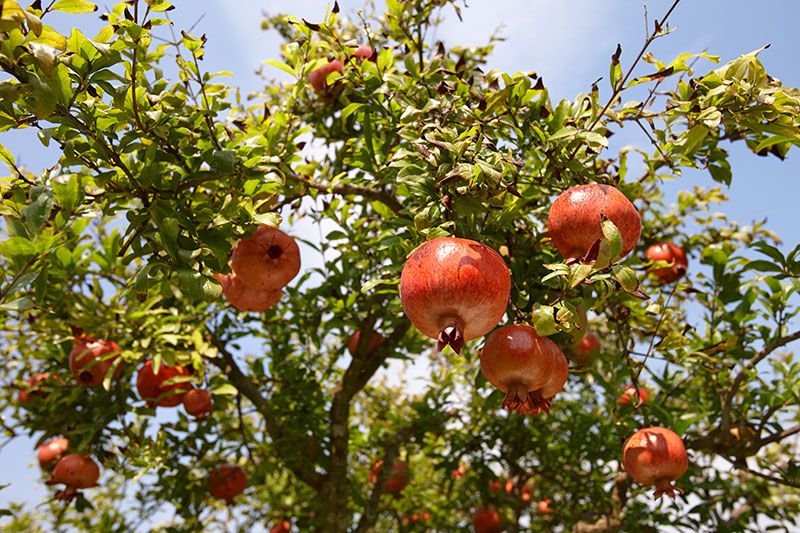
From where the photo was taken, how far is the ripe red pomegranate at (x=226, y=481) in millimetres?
3375

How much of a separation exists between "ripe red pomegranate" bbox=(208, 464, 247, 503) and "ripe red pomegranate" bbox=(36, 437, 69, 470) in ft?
2.55

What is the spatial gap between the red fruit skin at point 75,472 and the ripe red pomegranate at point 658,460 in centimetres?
243

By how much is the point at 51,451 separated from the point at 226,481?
90 cm

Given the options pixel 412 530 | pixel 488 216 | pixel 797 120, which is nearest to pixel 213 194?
pixel 488 216

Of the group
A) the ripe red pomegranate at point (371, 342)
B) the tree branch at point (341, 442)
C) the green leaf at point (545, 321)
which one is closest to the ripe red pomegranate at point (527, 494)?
the tree branch at point (341, 442)

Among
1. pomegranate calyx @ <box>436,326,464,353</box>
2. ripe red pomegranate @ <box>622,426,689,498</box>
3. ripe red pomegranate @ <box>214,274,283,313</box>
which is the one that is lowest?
pomegranate calyx @ <box>436,326,464,353</box>

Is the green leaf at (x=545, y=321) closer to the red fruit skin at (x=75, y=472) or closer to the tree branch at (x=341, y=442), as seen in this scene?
the tree branch at (x=341, y=442)

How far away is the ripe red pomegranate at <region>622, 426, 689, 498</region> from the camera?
75.2 inches

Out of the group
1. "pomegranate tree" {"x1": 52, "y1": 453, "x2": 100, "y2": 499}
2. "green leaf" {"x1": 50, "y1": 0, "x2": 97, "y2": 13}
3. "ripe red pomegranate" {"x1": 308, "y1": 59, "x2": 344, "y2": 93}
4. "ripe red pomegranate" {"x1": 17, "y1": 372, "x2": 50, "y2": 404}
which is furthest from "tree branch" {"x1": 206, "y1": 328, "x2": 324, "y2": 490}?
"green leaf" {"x1": 50, "y1": 0, "x2": 97, "y2": 13}

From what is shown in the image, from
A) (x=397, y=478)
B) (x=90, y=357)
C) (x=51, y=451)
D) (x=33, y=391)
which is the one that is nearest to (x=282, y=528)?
(x=397, y=478)

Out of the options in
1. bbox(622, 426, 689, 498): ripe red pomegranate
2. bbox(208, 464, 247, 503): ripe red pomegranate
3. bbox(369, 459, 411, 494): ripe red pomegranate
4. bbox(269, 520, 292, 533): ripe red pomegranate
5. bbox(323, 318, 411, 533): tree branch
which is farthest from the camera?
bbox(269, 520, 292, 533): ripe red pomegranate

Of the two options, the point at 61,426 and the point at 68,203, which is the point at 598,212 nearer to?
the point at 68,203

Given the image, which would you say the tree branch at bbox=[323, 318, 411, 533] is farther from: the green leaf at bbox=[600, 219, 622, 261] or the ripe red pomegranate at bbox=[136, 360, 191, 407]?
the green leaf at bbox=[600, 219, 622, 261]

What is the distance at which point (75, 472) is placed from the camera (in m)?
2.82
